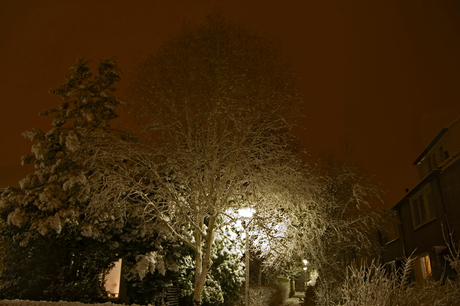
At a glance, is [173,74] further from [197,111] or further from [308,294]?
[308,294]

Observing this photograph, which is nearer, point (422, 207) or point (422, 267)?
point (422, 267)

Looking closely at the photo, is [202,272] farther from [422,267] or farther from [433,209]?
[422,267]

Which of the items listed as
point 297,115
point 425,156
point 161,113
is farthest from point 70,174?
point 425,156

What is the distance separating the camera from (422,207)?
19312mm

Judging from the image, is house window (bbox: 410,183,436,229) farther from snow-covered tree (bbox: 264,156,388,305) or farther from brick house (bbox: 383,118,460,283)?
snow-covered tree (bbox: 264,156,388,305)

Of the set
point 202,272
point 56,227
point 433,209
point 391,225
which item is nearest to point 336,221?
point 433,209

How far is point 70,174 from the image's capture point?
12461 mm

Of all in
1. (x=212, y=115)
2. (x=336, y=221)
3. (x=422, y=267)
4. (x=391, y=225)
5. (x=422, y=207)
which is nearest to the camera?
(x=212, y=115)

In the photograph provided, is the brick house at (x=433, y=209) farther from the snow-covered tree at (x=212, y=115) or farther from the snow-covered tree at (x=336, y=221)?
the snow-covered tree at (x=212, y=115)

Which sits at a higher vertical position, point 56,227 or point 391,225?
point 391,225

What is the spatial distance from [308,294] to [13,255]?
1396 cm

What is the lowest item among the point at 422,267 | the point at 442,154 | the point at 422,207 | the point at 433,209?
the point at 422,267

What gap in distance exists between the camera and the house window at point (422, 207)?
17906 mm

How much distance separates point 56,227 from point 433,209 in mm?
16286
